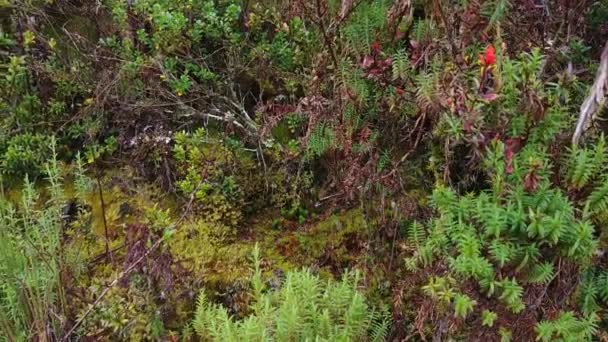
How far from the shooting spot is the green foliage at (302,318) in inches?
85.0

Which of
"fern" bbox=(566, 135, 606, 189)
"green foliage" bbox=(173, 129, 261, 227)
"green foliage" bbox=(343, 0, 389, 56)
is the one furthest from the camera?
"green foliage" bbox=(173, 129, 261, 227)

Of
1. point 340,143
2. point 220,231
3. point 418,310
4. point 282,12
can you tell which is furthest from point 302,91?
point 418,310

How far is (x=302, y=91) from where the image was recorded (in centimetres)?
328

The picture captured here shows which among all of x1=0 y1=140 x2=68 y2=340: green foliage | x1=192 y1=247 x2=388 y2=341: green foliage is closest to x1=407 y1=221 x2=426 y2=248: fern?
x1=192 y1=247 x2=388 y2=341: green foliage

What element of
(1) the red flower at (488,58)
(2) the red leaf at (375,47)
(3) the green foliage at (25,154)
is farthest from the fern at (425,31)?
(3) the green foliage at (25,154)

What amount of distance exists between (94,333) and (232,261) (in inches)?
26.9

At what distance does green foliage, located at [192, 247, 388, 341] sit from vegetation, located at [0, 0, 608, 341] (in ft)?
0.04

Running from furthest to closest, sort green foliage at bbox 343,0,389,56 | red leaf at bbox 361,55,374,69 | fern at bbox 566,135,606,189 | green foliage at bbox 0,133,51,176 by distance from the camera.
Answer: green foliage at bbox 0,133,51,176, green foliage at bbox 343,0,389,56, red leaf at bbox 361,55,374,69, fern at bbox 566,135,606,189

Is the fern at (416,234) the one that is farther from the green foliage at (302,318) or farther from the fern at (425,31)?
the fern at (425,31)

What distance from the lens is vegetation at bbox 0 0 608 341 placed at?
2.06m

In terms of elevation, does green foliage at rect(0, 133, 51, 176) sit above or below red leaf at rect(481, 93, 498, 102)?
below

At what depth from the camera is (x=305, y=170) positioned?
309 cm

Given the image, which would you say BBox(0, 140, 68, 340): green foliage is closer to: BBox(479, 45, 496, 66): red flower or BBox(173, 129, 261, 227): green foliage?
BBox(173, 129, 261, 227): green foliage

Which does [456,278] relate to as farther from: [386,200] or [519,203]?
[386,200]
